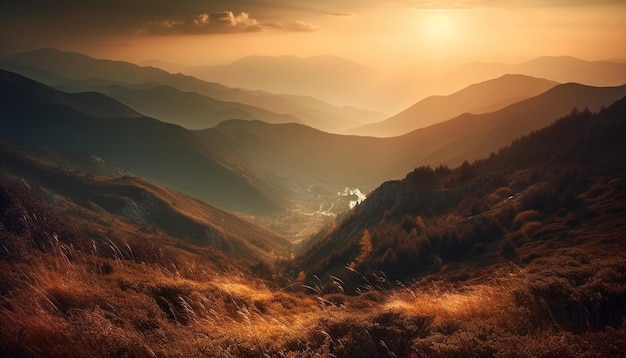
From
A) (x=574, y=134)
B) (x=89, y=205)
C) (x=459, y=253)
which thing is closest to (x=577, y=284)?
(x=459, y=253)

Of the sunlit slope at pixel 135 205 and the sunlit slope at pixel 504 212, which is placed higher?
the sunlit slope at pixel 504 212

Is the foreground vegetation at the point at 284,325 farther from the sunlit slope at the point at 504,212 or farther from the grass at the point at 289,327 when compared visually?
the sunlit slope at the point at 504,212

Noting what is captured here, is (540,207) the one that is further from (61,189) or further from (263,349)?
(61,189)

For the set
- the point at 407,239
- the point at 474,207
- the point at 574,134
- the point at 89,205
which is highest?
the point at 574,134

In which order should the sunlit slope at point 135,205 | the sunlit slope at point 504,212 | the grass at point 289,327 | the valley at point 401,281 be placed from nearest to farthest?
the grass at point 289,327, the valley at point 401,281, the sunlit slope at point 504,212, the sunlit slope at point 135,205

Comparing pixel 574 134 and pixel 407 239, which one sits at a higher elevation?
pixel 574 134

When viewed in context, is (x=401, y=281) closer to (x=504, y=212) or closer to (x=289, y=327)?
(x=504, y=212)

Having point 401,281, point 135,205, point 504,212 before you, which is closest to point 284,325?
point 401,281

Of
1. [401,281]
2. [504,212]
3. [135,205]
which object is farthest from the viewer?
[135,205]

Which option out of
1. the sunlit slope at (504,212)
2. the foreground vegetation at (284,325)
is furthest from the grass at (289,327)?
the sunlit slope at (504,212)
